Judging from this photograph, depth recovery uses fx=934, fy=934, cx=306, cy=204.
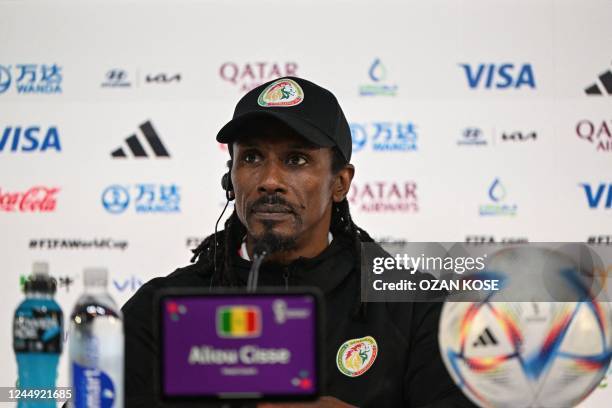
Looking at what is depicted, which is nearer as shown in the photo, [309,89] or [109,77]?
[309,89]

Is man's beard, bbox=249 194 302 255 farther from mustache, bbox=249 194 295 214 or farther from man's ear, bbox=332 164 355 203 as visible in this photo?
man's ear, bbox=332 164 355 203

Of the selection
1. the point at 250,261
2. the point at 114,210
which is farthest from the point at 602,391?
the point at 250,261

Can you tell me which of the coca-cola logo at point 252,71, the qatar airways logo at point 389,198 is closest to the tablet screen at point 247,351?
the qatar airways logo at point 389,198

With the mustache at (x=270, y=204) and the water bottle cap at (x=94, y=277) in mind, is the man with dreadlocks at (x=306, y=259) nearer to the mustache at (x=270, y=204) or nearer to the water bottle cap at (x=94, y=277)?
the mustache at (x=270, y=204)

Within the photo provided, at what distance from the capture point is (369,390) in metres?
1.61

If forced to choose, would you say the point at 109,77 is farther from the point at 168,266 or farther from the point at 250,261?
the point at 250,261

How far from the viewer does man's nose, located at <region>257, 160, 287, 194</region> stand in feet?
5.42

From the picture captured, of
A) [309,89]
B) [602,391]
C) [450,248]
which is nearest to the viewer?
[450,248]

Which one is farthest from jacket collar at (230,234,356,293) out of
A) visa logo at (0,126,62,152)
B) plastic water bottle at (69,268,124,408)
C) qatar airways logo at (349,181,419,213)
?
visa logo at (0,126,62,152)

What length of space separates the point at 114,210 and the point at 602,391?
1.95 m

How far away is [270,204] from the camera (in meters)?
1.66

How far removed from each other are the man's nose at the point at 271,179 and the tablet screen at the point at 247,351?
2.21ft

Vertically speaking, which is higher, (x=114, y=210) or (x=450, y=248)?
(x=114, y=210)

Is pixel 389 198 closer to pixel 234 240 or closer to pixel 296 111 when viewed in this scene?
pixel 234 240
